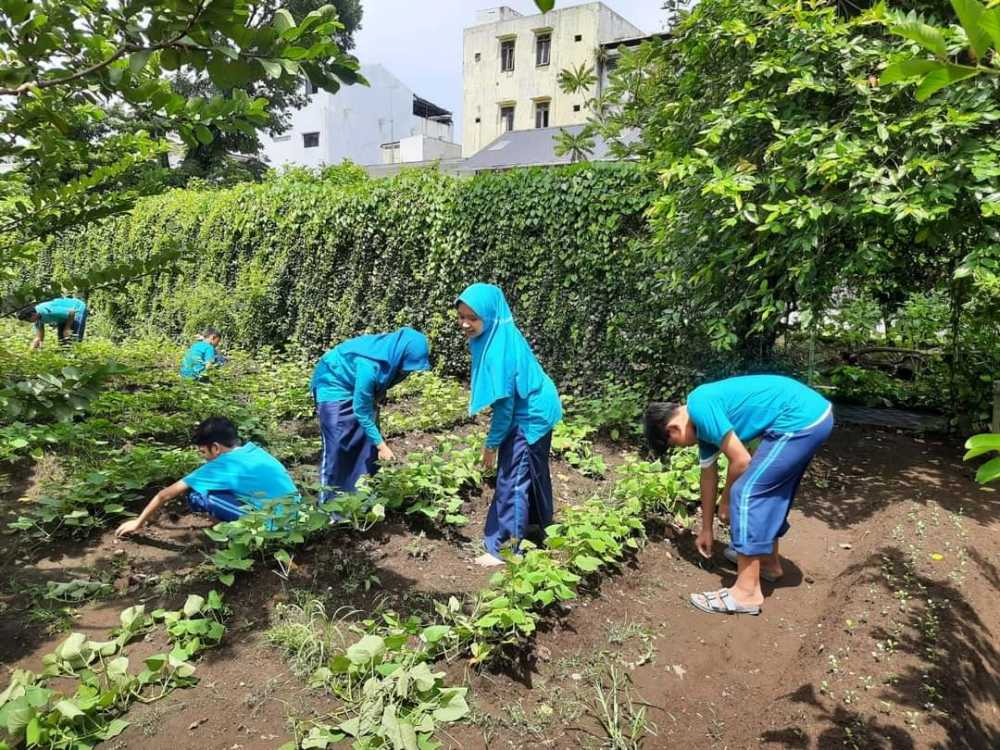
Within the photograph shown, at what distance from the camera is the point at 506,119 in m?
30.5

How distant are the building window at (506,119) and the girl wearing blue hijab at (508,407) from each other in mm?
28599

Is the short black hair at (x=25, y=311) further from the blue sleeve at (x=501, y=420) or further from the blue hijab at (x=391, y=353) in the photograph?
the blue sleeve at (x=501, y=420)

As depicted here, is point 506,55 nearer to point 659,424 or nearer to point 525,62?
point 525,62

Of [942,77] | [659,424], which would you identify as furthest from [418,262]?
[942,77]

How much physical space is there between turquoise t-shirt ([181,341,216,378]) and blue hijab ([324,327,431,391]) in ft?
14.1

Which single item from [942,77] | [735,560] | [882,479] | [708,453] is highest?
[942,77]

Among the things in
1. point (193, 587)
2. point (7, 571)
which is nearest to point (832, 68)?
point (193, 587)

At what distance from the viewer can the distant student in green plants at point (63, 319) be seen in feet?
30.2

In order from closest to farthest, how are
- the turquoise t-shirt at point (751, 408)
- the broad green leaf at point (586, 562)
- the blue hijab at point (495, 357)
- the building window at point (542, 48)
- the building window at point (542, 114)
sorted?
the broad green leaf at point (586, 562)
the turquoise t-shirt at point (751, 408)
the blue hijab at point (495, 357)
the building window at point (542, 48)
the building window at point (542, 114)

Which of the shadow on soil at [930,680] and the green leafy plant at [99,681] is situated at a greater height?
the green leafy plant at [99,681]

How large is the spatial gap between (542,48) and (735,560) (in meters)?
29.1

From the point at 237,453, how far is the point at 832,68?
4902 mm

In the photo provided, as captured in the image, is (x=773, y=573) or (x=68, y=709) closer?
(x=68, y=709)

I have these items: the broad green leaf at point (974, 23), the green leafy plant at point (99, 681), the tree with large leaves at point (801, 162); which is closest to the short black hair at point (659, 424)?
the tree with large leaves at point (801, 162)
